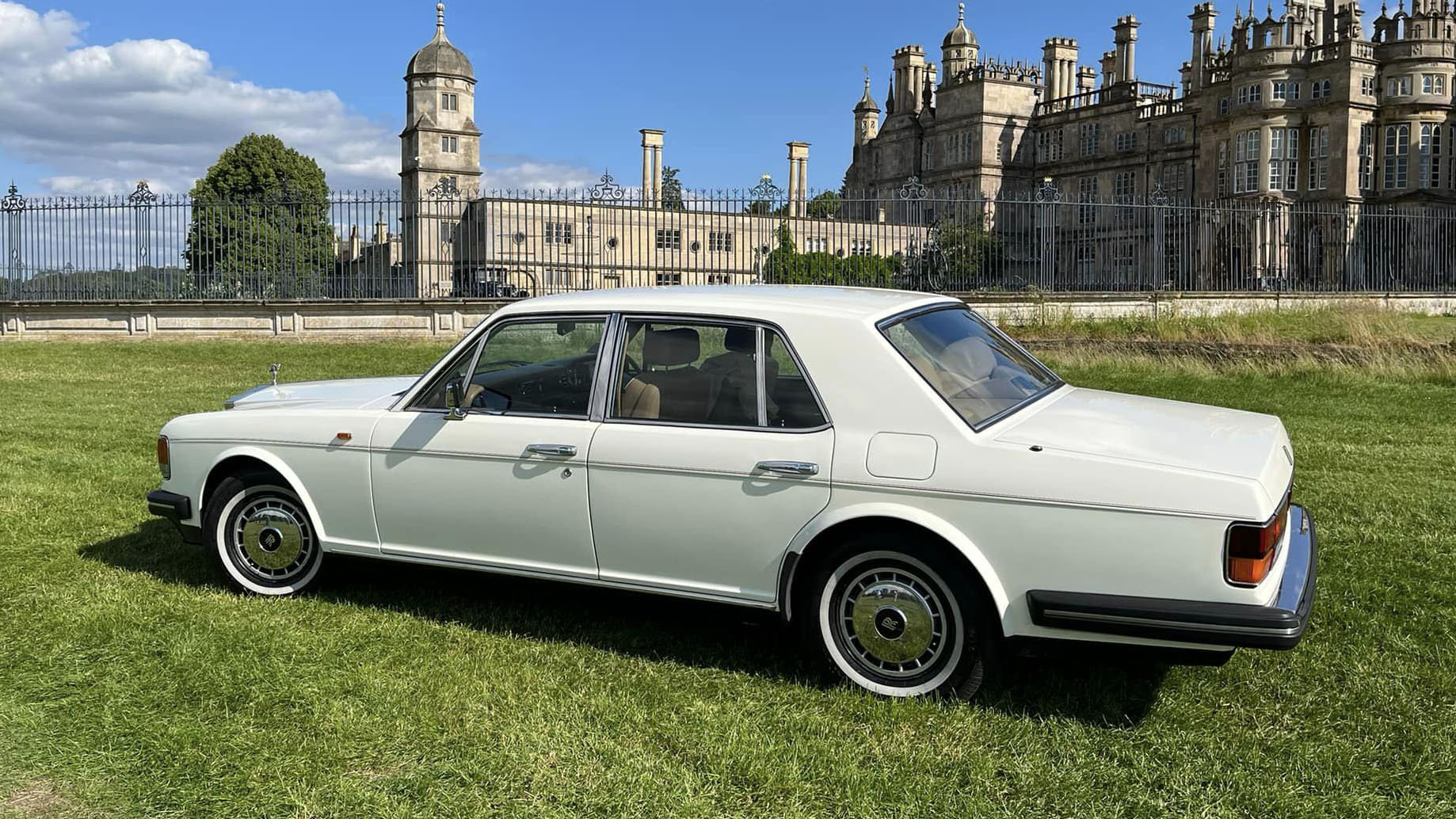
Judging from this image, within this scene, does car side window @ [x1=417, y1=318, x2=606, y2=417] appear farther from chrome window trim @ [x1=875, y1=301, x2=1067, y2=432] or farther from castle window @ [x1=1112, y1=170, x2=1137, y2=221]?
castle window @ [x1=1112, y1=170, x2=1137, y2=221]

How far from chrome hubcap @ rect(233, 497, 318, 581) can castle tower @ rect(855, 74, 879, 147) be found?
3966 inches

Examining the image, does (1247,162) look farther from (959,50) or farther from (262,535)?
(262,535)

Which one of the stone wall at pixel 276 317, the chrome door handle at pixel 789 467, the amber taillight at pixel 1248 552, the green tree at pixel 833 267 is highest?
the green tree at pixel 833 267

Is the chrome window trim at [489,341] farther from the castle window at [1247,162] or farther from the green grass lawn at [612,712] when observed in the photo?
the castle window at [1247,162]

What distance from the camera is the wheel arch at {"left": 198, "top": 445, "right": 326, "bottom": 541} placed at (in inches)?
218

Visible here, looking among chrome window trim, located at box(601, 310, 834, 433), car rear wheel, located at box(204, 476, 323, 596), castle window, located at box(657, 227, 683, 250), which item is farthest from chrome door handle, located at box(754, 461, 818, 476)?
castle window, located at box(657, 227, 683, 250)

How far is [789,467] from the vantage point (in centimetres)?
441

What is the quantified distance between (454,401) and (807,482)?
1732 millimetres

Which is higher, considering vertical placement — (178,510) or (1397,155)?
(1397,155)

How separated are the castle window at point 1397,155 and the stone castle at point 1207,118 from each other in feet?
0.19

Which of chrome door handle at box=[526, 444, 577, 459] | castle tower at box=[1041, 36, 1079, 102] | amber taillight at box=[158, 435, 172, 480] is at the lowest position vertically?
amber taillight at box=[158, 435, 172, 480]

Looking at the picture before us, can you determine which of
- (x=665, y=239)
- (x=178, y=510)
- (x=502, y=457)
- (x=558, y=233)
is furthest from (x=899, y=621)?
(x=665, y=239)

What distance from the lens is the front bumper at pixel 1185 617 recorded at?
148 inches

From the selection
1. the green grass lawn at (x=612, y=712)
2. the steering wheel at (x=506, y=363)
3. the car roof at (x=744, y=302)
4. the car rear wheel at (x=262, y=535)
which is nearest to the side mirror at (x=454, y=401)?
the steering wheel at (x=506, y=363)
